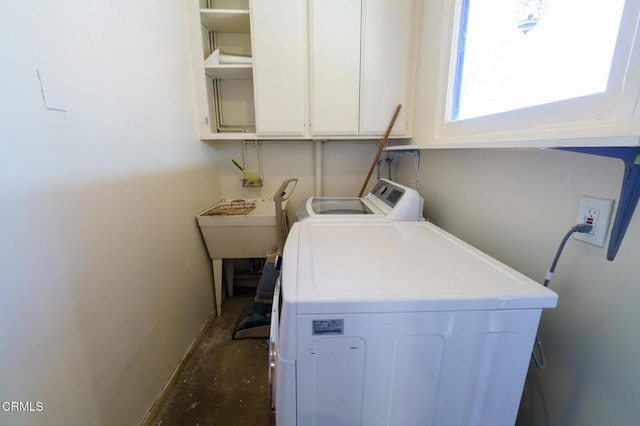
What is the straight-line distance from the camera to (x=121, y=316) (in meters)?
1.08

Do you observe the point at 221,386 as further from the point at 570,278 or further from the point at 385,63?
the point at 385,63

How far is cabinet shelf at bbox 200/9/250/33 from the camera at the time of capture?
69.1 inches

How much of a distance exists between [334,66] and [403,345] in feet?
5.80

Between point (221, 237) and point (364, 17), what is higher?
point (364, 17)

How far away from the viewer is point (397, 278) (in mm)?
647

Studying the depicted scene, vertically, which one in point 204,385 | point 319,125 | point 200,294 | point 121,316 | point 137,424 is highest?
point 319,125

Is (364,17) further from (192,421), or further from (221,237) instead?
(192,421)

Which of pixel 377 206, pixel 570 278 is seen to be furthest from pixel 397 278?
pixel 377 206

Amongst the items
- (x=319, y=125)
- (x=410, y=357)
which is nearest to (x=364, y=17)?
(x=319, y=125)

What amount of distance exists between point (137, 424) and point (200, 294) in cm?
79

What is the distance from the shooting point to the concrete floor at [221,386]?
4.28 feet

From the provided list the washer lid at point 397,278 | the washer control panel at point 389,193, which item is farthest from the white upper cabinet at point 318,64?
the washer lid at point 397,278

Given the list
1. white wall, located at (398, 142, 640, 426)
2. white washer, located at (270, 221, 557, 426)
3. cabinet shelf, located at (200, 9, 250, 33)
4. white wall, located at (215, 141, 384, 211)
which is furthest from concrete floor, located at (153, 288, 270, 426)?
cabinet shelf, located at (200, 9, 250, 33)

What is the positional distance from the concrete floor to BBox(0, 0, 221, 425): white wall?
142 mm
